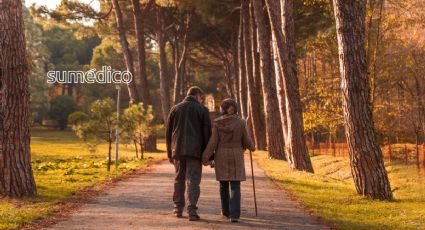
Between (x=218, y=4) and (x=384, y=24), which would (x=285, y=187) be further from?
(x=218, y=4)

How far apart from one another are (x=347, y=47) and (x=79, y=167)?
38.8 feet

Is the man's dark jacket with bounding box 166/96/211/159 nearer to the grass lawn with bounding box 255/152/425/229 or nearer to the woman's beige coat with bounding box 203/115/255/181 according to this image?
the woman's beige coat with bounding box 203/115/255/181

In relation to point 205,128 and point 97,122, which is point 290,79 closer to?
point 97,122

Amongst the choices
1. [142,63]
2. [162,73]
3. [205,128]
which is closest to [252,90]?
[142,63]

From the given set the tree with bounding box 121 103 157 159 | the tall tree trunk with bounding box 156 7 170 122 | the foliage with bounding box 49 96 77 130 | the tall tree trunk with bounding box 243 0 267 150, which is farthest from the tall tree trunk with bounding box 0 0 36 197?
the foliage with bounding box 49 96 77 130

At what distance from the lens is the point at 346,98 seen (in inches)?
439

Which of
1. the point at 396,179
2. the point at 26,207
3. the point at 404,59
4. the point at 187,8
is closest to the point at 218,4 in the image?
the point at 187,8

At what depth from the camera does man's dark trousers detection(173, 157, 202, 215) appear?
8727mm

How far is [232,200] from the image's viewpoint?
28.3 ft

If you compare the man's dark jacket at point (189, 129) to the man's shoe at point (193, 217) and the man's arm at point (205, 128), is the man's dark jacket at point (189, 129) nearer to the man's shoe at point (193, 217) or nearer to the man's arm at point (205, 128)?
the man's arm at point (205, 128)

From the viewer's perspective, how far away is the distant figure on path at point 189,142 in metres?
8.79

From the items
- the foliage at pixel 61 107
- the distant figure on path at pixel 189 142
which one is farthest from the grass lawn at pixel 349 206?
the foliage at pixel 61 107

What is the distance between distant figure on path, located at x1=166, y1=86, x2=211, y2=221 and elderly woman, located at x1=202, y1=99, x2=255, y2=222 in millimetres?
185

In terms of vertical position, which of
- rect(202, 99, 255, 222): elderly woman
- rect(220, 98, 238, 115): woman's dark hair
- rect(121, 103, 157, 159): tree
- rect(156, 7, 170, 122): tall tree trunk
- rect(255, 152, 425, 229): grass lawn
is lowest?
rect(255, 152, 425, 229): grass lawn
